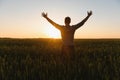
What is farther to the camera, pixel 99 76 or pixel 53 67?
pixel 53 67

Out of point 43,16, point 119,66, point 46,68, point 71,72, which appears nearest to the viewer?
point 71,72

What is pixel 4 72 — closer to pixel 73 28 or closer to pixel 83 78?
pixel 83 78

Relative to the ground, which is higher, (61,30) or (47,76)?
(61,30)

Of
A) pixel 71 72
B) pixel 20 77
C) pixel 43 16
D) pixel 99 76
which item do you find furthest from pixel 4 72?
pixel 43 16

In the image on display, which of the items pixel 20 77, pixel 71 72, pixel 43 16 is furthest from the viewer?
pixel 43 16

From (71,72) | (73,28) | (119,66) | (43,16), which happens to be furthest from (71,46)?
(71,72)

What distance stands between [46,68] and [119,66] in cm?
232

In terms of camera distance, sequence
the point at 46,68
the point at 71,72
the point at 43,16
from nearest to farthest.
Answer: the point at 71,72, the point at 46,68, the point at 43,16

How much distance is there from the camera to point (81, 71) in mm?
9328

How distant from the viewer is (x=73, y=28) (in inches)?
480

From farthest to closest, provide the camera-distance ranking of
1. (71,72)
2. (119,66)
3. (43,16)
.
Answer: (43,16) < (119,66) < (71,72)

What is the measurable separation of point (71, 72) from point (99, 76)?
2.63 ft

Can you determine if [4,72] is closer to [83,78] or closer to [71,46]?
[83,78]

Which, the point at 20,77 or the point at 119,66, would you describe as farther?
the point at 119,66
